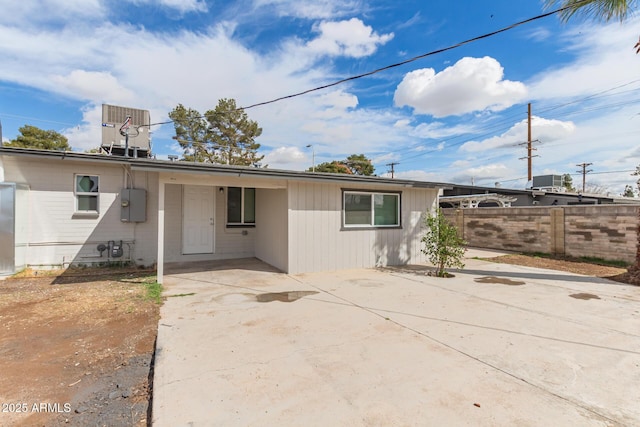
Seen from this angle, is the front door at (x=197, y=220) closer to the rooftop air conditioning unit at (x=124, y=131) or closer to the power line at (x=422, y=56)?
the rooftop air conditioning unit at (x=124, y=131)

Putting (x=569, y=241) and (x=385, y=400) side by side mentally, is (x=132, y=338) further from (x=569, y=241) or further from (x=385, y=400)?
(x=569, y=241)

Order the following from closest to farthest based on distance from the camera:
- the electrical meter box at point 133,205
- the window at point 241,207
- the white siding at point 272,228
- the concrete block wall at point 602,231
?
1. the white siding at point 272,228
2. the electrical meter box at point 133,205
3. the concrete block wall at point 602,231
4. the window at point 241,207

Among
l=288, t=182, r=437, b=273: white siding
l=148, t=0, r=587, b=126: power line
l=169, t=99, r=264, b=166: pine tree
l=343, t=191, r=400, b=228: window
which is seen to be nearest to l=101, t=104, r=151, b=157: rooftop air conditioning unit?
l=148, t=0, r=587, b=126: power line

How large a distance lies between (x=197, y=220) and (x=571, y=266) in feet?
34.7

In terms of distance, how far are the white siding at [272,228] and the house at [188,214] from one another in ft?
0.09

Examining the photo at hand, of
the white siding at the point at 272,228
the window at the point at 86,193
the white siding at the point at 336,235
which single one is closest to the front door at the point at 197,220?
the white siding at the point at 272,228

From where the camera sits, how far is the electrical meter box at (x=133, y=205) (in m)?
7.65

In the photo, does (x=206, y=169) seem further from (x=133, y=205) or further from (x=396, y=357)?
(x=396, y=357)

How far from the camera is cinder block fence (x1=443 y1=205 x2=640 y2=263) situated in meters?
Answer: 8.46

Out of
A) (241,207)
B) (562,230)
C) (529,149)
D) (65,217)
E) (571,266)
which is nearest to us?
(65,217)

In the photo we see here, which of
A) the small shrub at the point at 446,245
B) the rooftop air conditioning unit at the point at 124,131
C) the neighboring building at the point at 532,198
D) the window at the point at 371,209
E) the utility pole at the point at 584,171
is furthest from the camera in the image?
the utility pole at the point at 584,171

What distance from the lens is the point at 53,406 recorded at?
2340 mm

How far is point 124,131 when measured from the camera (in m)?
9.28

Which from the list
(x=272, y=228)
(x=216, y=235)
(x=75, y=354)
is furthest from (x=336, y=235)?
(x=75, y=354)
